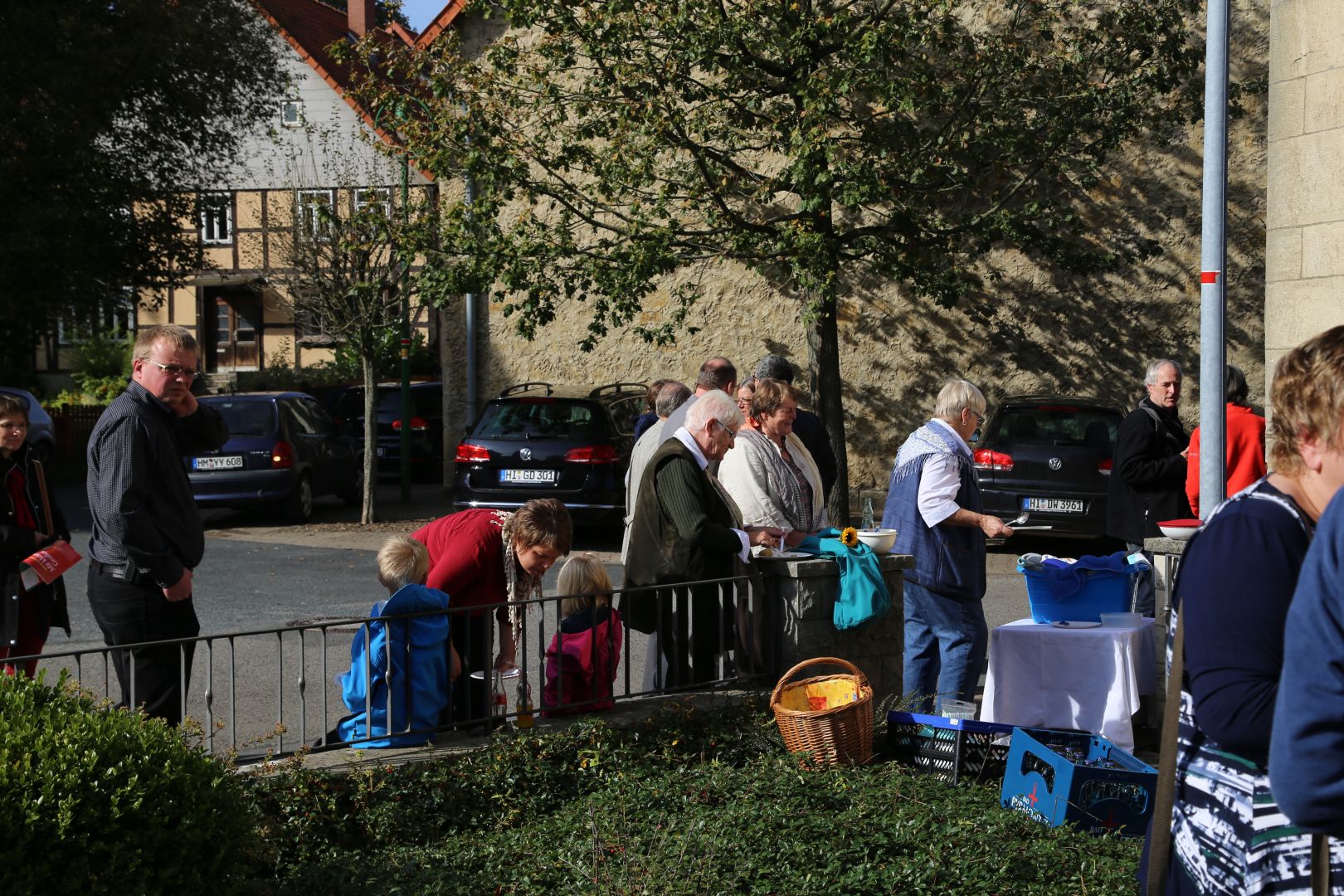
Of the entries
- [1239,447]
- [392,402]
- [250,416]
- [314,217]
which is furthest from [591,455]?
[392,402]

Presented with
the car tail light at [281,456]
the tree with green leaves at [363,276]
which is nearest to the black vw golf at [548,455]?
the tree with green leaves at [363,276]

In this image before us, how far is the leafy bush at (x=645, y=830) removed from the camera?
4207 mm

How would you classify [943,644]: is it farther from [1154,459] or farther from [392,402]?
[392,402]

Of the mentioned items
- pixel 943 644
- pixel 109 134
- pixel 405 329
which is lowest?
pixel 943 644

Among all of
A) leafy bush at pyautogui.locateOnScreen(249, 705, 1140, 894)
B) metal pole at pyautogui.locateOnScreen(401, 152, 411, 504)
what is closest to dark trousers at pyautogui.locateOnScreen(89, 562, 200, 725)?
leafy bush at pyautogui.locateOnScreen(249, 705, 1140, 894)

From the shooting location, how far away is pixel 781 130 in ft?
46.9

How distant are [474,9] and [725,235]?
371cm

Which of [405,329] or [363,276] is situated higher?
[363,276]

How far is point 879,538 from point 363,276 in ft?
39.0

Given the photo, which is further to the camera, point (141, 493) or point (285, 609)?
point (285, 609)

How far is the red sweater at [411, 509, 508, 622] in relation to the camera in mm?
5613

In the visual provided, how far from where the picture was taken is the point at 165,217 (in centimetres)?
2494

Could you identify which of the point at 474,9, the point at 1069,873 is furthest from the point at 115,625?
the point at 474,9

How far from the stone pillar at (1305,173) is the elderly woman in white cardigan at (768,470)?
2939 millimetres
